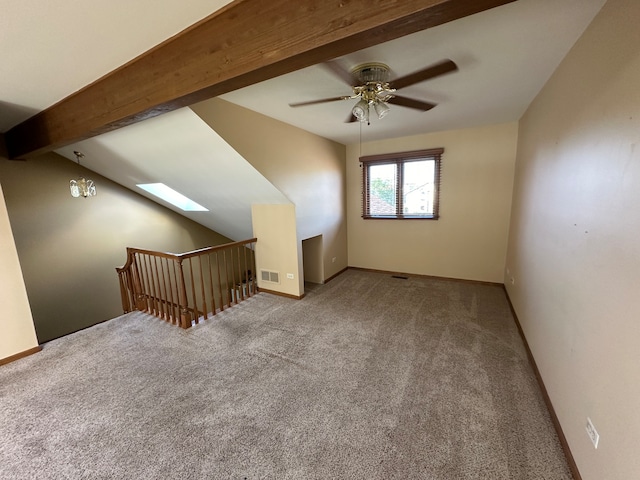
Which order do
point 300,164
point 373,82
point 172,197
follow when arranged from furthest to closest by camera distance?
point 172,197 → point 300,164 → point 373,82

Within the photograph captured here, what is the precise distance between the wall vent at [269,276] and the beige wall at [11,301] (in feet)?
8.88

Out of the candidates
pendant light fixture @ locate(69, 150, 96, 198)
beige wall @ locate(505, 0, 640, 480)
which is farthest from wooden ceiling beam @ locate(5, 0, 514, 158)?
pendant light fixture @ locate(69, 150, 96, 198)

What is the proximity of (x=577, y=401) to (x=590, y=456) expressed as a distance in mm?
267

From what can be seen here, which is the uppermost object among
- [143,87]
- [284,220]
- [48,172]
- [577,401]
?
[143,87]

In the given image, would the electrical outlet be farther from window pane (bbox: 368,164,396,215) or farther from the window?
window pane (bbox: 368,164,396,215)

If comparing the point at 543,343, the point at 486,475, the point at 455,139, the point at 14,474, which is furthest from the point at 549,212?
the point at 14,474

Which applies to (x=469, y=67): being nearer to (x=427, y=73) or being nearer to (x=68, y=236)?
(x=427, y=73)

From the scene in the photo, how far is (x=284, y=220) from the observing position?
12.8 ft

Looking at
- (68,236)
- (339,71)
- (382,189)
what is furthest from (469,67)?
(68,236)

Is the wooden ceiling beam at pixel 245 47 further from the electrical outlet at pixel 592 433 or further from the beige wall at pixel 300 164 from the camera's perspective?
the electrical outlet at pixel 592 433

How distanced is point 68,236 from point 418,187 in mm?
6149

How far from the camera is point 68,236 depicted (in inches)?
174

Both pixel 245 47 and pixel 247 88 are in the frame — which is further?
pixel 247 88

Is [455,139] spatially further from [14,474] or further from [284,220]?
Result: [14,474]
